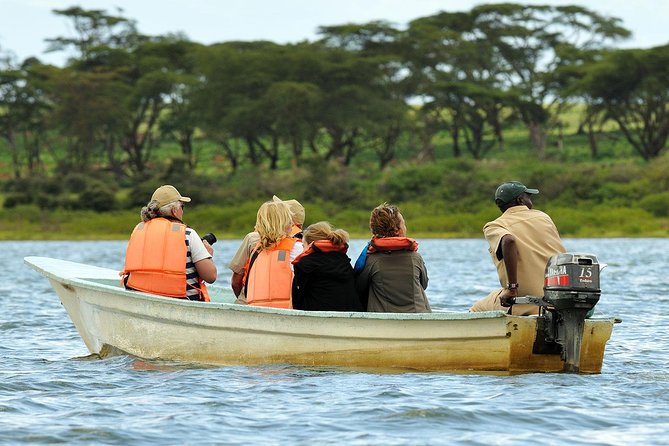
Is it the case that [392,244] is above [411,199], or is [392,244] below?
above

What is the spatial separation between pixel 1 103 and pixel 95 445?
57.4 metres

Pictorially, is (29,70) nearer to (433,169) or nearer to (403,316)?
(433,169)

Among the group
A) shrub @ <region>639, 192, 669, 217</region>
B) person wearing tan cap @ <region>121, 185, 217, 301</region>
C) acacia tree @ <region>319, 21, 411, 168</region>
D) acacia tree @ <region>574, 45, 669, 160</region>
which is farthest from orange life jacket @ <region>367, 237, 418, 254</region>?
acacia tree @ <region>319, 21, 411, 168</region>

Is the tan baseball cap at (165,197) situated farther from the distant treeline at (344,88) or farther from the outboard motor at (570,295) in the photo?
the distant treeline at (344,88)

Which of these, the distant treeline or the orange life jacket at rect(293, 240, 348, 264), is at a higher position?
the distant treeline

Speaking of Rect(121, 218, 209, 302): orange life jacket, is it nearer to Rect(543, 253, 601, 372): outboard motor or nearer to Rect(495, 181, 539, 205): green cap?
Rect(495, 181, 539, 205): green cap

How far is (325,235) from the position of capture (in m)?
10.2

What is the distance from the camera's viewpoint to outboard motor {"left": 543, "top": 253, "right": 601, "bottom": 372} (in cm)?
936

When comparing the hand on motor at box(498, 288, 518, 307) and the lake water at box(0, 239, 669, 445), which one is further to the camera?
the hand on motor at box(498, 288, 518, 307)

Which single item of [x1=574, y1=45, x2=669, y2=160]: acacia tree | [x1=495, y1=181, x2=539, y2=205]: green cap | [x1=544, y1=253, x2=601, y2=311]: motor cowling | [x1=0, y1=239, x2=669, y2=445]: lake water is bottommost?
[x1=0, y1=239, x2=669, y2=445]: lake water

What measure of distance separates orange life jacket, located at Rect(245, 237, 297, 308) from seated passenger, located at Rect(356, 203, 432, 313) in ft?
2.01

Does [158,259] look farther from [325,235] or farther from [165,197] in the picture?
[325,235]

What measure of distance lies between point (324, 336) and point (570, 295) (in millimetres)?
2017

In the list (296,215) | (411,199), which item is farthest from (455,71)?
(296,215)
